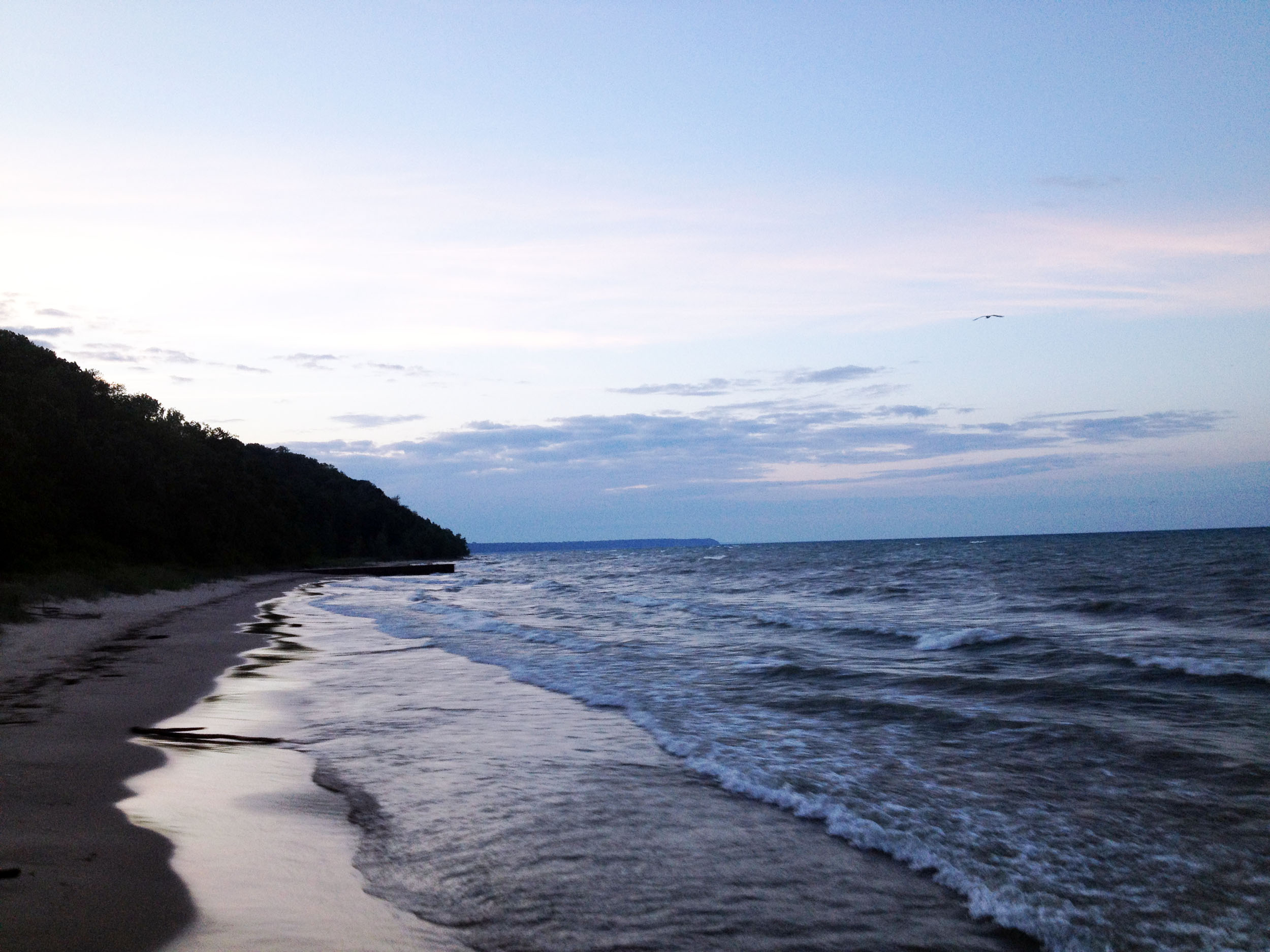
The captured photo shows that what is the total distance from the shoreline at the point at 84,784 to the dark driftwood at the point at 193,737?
0.87 feet

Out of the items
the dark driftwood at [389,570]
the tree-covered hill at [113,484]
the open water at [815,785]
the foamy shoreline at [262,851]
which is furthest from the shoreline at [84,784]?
the dark driftwood at [389,570]

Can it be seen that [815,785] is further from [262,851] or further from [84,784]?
[84,784]

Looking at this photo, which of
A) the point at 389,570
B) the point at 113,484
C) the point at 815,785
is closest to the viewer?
the point at 815,785

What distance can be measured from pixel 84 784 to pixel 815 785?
22.9ft

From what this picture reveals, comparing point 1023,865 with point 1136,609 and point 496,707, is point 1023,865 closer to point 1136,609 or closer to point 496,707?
point 496,707

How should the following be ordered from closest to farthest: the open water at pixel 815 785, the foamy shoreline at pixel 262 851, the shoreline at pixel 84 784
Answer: the shoreline at pixel 84 784 < the foamy shoreline at pixel 262 851 < the open water at pixel 815 785

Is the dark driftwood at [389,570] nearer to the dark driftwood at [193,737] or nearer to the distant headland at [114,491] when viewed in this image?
the distant headland at [114,491]

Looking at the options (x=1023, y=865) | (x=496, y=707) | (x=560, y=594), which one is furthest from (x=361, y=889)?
(x=560, y=594)

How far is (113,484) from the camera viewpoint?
167ft

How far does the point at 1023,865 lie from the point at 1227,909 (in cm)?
130

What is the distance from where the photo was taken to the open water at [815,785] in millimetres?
5758

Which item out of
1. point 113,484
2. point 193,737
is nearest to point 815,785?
point 193,737

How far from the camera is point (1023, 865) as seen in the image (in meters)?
6.70

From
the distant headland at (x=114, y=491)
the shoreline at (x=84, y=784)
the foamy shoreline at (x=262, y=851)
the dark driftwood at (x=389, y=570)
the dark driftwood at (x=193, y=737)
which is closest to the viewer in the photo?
the shoreline at (x=84, y=784)
